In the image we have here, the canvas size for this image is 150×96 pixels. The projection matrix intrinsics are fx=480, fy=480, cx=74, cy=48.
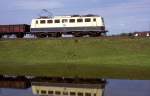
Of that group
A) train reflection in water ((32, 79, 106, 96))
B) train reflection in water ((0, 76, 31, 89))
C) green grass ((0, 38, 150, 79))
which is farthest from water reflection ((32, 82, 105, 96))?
green grass ((0, 38, 150, 79))

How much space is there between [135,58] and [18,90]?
19.1 meters

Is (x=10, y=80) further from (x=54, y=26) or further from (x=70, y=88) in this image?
(x=54, y=26)

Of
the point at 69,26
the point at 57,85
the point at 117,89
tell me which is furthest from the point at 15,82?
the point at 69,26

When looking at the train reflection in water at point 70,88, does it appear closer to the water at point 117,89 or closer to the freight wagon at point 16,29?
the water at point 117,89

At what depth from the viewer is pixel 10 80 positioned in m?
38.9

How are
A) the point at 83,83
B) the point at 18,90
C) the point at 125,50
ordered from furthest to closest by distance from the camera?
the point at 125,50, the point at 83,83, the point at 18,90

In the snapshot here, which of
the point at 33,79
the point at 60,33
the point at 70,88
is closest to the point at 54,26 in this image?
the point at 60,33

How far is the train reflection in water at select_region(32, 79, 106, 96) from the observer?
30.4 meters

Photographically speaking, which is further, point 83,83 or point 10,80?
point 10,80

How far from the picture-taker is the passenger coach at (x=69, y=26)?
6544cm

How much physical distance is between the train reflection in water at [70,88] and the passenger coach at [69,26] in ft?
93.6

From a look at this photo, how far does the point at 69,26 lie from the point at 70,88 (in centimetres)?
3393

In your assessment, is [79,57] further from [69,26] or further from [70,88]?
[70,88]

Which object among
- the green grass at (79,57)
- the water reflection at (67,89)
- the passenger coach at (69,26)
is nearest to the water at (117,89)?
the water reflection at (67,89)
